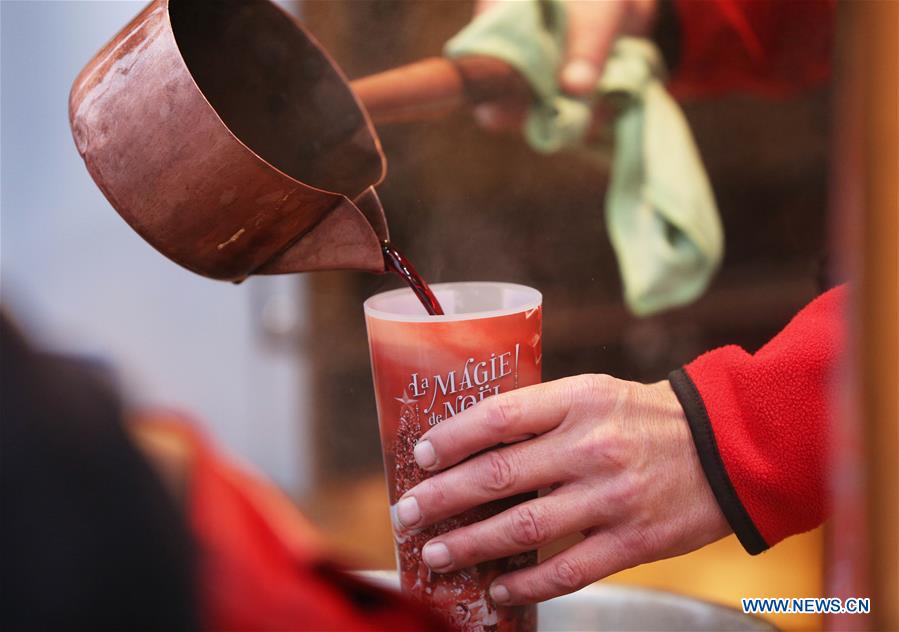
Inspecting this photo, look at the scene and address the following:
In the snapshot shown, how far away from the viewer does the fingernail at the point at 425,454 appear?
0.54 meters

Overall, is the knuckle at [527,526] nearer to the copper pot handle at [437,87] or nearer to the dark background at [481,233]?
the dark background at [481,233]

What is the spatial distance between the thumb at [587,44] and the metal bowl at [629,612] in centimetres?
45

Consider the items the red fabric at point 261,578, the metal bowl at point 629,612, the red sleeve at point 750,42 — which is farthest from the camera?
the red sleeve at point 750,42

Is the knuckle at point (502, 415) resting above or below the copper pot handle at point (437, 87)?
below

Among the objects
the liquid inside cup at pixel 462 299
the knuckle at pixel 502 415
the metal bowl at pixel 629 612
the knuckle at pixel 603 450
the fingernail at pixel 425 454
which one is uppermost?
the liquid inside cup at pixel 462 299

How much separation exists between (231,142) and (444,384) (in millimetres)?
191

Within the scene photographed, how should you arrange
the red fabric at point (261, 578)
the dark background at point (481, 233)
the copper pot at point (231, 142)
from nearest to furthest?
the red fabric at point (261, 578) < the copper pot at point (231, 142) < the dark background at point (481, 233)

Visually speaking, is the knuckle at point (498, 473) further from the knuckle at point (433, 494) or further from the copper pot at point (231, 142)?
the copper pot at point (231, 142)

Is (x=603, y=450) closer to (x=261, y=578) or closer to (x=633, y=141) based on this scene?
(x=261, y=578)

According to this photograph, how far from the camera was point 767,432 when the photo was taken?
0.57 meters

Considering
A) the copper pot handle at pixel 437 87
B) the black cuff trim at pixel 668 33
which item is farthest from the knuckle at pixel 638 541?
the black cuff trim at pixel 668 33

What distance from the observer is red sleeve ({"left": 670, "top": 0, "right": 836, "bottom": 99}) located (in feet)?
2.86

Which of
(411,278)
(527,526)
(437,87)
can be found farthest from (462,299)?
(437,87)

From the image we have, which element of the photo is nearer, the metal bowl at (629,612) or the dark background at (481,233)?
the metal bowl at (629,612)
